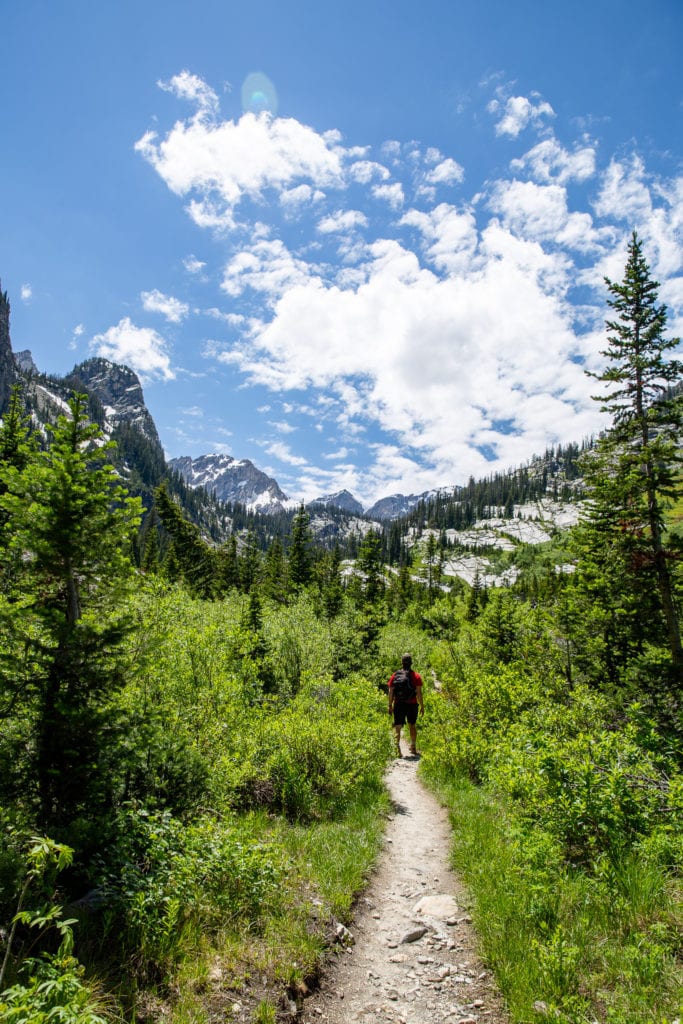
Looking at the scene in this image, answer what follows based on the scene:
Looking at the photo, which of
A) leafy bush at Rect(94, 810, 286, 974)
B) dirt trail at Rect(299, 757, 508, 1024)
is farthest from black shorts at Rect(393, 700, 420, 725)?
leafy bush at Rect(94, 810, 286, 974)

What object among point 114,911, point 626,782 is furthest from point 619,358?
point 114,911

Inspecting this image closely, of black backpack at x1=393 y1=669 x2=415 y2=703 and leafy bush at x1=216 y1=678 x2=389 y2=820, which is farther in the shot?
black backpack at x1=393 y1=669 x2=415 y2=703

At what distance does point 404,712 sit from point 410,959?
799cm

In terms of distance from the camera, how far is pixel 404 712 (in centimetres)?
1274

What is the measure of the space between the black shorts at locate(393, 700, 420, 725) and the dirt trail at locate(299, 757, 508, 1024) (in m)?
5.39

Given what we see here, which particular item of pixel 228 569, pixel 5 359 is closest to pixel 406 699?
pixel 228 569

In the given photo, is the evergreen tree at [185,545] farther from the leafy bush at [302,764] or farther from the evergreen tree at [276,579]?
the leafy bush at [302,764]

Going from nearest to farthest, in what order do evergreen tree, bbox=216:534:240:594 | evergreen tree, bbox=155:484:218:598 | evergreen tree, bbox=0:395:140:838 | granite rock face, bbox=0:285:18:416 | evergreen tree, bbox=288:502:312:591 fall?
evergreen tree, bbox=0:395:140:838, evergreen tree, bbox=288:502:312:591, evergreen tree, bbox=155:484:218:598, evergreen tree, bbox=216:534:240:594, granite rock face, bbox=0:285:18:416

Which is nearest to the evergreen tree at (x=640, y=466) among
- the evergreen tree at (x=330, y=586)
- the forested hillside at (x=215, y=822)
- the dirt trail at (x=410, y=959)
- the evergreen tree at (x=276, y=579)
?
the forested hillside at (x=215, y=822)

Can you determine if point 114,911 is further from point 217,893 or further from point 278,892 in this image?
point 278,892

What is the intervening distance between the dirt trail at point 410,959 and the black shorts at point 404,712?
539 cm

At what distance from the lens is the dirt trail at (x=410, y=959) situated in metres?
4.16

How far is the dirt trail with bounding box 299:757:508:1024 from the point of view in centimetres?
416

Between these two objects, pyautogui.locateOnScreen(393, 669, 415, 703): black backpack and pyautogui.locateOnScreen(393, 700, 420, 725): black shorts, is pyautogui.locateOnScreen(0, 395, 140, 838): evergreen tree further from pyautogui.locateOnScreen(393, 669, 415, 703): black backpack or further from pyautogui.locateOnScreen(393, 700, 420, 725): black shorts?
pyautogui.locateOnScreen(393, 700, 420, 725): black shorts
